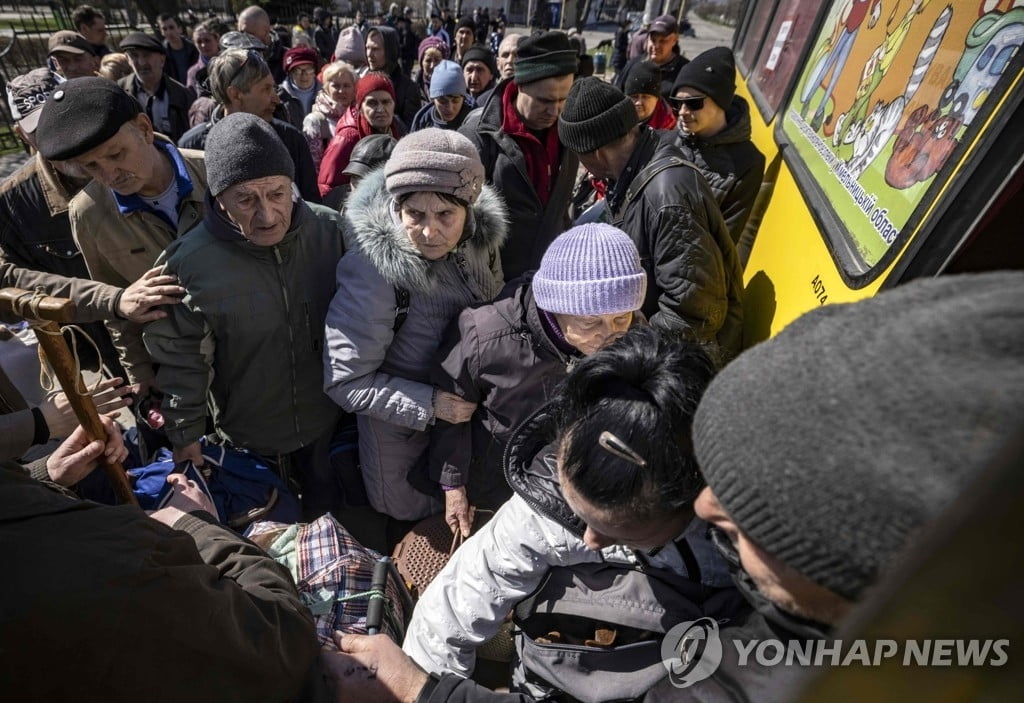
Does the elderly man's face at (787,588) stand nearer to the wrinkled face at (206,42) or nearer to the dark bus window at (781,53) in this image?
the dark bus window at (781,53)

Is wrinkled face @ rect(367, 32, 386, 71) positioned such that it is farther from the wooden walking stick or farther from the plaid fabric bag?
the plaid fabric bag

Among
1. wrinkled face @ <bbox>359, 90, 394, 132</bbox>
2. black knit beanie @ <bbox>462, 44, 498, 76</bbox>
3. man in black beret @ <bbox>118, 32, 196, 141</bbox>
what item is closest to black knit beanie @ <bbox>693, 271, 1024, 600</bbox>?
wrinkled face @ <bbox>359, 90, 394, 132</bbox>

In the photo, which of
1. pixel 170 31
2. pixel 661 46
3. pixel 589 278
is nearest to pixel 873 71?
pixel 589 278

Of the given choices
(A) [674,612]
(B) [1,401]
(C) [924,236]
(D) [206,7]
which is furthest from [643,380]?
(D) [206,7]

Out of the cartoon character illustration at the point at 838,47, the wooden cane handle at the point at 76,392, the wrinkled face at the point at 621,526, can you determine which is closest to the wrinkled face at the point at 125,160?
the wooden cane handle at the point at 76,392

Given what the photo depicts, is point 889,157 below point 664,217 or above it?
above

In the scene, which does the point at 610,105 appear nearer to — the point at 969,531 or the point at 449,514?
the point at 449,514

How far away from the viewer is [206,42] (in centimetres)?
629

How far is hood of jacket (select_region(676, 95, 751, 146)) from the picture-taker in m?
2.92

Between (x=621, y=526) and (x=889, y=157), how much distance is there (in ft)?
5.24

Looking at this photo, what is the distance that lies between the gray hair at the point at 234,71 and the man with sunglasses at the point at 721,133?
250 centimetres

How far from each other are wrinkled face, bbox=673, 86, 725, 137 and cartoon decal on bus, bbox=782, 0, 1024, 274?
53 centimetres

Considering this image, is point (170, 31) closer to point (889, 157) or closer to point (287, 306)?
point (287, 306)

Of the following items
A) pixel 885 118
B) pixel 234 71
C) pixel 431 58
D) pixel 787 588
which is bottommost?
pixel 431 58
